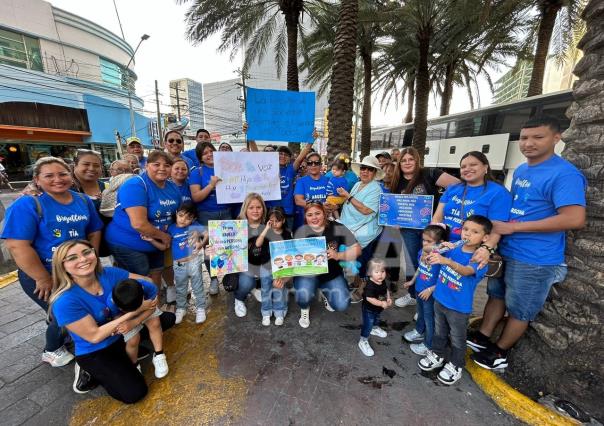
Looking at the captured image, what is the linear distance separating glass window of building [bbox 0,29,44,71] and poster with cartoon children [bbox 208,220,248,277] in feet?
74.9

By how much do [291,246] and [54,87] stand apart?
908 inches

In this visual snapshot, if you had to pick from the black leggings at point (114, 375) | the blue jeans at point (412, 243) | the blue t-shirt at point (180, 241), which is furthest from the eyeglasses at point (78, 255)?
the blue jeans at point (412, 243)

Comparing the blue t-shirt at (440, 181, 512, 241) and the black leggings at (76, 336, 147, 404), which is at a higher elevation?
the blue t-shirt at (440, 181, 512, 241)

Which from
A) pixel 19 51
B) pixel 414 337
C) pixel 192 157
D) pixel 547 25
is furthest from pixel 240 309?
pixel 19 51

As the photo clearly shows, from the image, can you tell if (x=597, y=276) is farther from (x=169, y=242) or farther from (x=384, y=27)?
(x=384, y=27)

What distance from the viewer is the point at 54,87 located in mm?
17172

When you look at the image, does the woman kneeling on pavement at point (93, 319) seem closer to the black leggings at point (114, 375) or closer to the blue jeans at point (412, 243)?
the black leggings at point (114, 375)

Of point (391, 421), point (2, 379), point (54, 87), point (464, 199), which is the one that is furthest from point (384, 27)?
point (54, 87)

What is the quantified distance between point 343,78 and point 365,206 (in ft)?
14.6

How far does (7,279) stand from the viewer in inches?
166

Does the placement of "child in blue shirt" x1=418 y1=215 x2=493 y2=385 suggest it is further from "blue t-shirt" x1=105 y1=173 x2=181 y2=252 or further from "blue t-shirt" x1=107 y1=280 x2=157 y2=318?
"blue t-shirt" x1=105 y1=173 x2=181 y2=252

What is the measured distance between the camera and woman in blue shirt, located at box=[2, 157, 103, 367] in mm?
2098

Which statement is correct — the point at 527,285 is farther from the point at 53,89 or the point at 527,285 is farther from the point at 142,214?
the point at 53,89

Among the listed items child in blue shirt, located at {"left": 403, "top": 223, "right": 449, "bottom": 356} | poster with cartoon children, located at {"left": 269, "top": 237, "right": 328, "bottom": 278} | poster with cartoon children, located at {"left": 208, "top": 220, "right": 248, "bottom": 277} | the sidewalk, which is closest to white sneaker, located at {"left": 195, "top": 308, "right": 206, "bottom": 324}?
the sidewalk
